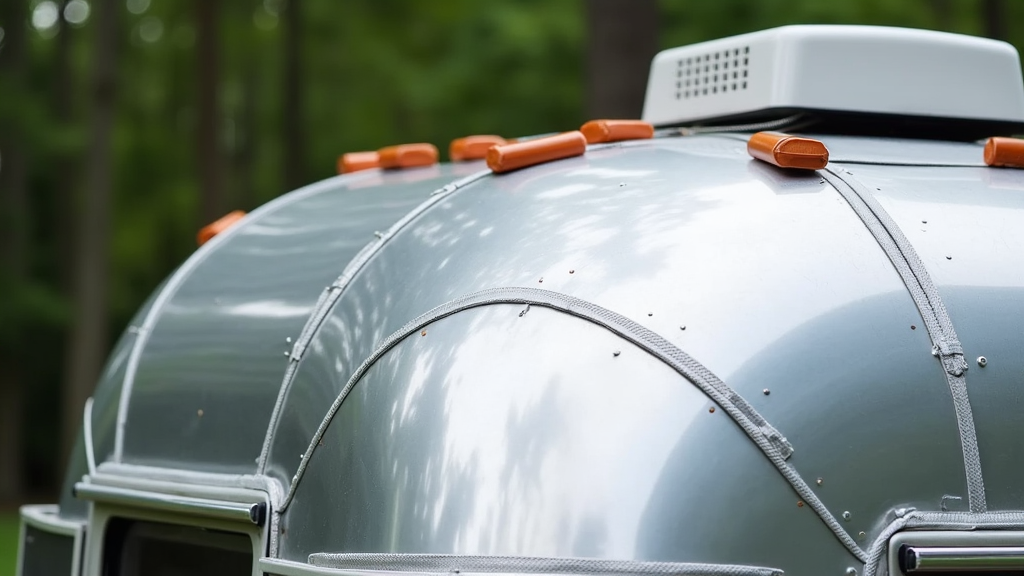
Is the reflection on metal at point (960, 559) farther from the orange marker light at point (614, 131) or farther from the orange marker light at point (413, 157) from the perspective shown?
the orange marker light at point (413, 157)

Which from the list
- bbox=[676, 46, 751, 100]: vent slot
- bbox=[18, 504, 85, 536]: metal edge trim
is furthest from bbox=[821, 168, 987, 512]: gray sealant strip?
bbox=[18, 504, 85, 536]: metal edge trim

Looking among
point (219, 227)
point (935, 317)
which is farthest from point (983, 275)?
point (219, 227)

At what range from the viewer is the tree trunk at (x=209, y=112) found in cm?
1684

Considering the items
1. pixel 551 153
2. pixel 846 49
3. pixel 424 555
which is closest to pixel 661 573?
pixel 424 555

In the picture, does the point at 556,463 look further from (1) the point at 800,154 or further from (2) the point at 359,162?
(2) the point at 359,162

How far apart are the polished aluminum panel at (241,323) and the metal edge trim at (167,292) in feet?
0.09

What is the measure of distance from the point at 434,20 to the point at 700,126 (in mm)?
15641

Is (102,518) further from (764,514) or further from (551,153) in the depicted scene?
(764,514)

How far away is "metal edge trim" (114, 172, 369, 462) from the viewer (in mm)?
4359

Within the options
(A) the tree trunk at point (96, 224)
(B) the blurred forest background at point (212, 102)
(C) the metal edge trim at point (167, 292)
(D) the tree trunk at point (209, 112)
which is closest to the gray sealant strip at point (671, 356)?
(C) the metal edge trim at point (167, 292)

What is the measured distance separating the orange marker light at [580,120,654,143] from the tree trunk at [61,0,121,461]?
13.8 metres

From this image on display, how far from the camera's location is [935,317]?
2.92 m

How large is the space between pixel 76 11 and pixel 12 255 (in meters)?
5.04

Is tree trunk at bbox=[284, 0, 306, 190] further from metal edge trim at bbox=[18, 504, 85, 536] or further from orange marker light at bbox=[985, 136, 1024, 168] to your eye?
orange marker light at bbox=[985, 136, 1024, 168]
